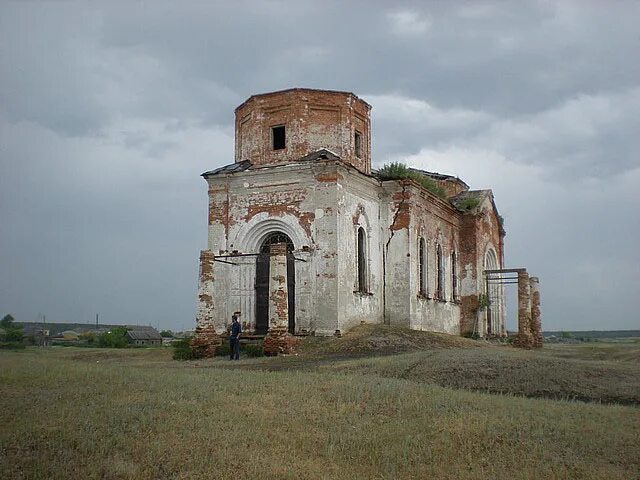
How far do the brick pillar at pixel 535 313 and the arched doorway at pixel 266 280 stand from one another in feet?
45.7

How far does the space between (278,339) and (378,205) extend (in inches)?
308

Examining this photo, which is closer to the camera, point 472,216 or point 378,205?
point 378,205

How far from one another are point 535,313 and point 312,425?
2536 centimetres

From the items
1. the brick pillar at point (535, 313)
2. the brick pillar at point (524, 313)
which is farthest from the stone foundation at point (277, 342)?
the brick pillar at point (535, 313)

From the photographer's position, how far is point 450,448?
834 cm

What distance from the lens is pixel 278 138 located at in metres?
24.2

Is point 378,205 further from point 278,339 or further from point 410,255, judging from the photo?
point 278,339

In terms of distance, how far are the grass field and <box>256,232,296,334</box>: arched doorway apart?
8.96 metres

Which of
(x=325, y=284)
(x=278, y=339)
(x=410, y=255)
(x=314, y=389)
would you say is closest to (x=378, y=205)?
(x=410, y=255)

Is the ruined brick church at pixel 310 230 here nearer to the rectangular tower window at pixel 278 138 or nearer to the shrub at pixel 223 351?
the rectangular tower window at pixel 278 138

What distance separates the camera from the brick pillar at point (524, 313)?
29.9 meters

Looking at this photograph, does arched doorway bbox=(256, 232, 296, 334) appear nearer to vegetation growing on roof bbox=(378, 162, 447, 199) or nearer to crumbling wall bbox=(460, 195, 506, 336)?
vegetation growing on roof bbox=(378, 162, 447, 199)

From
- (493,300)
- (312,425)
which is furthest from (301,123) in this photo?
(493,300)

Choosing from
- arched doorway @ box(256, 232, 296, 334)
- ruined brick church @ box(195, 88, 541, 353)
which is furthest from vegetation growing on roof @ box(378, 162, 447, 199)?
arched doorway @ box(256, 232, 296, 334)
